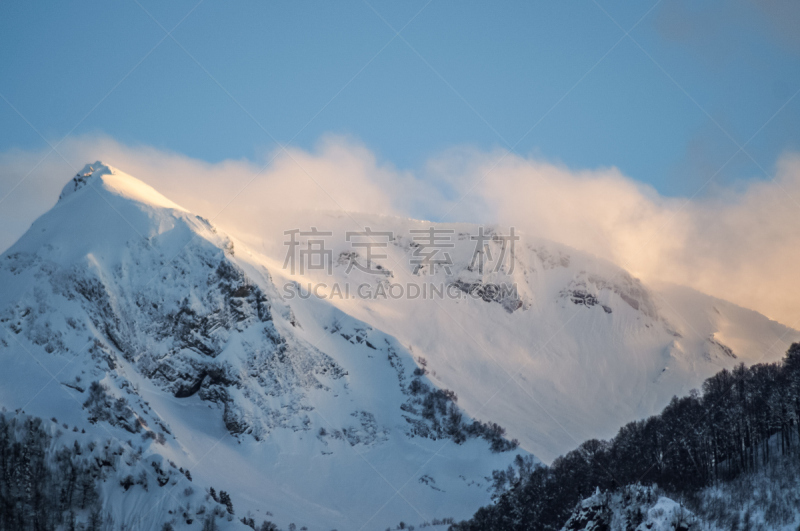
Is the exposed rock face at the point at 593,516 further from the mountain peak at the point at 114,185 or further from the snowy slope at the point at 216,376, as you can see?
the mountain peak at the point at 114,185

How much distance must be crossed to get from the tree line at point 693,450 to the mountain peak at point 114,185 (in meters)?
118

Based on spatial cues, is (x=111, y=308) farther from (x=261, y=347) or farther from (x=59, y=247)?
(x=261, y=347)

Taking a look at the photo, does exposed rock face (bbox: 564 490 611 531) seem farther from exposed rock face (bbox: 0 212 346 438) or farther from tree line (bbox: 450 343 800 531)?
exposed rock face (bbox: 0 212 346 438)

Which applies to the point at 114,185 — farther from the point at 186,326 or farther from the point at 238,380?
the point at 238,380

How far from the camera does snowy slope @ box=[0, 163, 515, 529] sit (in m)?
129

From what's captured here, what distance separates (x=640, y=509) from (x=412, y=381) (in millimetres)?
119883

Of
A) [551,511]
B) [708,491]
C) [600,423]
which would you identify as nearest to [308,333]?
[600,423]

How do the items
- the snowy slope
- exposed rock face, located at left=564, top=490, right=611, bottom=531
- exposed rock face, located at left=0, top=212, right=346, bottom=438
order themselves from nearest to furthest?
exposed rock face, located at left=564, top=490, right=611, bottom=531 → the snowy slope → exposed rock face, located at left=0, top=212, right=346, bottom=438

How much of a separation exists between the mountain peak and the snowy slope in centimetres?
70

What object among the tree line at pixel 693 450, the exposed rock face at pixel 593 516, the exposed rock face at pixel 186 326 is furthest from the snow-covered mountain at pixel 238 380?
the exposed rock face at pixel 593 516

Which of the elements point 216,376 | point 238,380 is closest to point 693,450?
point 238,380

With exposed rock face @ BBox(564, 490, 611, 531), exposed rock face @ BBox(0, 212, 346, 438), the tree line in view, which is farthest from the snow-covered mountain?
exposed rock face @ BBox(564, 490, 611, 531)

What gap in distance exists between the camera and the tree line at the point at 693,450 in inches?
2867

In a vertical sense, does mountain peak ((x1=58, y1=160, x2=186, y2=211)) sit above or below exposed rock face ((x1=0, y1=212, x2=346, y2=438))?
above
